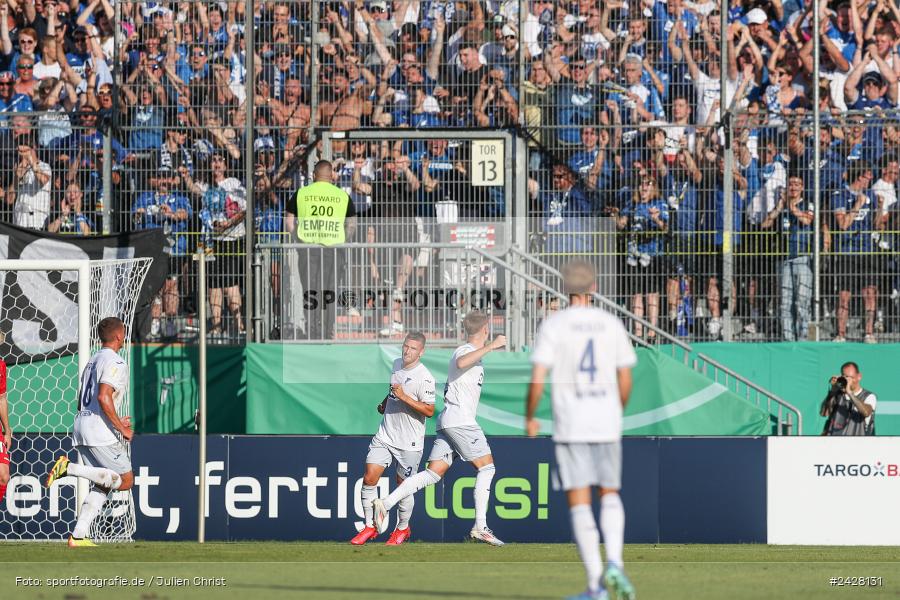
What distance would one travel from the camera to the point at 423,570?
34.2 ft

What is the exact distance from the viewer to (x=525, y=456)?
14.8 meters

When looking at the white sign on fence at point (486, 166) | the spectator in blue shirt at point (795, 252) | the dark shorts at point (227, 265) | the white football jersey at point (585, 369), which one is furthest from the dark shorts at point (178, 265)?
the white football jersey at point (585, 369)

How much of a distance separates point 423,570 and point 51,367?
7.76m

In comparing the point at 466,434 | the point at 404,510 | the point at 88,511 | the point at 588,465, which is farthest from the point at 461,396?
the point at 588,465

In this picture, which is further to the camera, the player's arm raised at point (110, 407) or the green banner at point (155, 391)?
the green banner at point (155, 391)

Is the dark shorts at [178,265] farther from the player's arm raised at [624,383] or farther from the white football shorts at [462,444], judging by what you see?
the player's arm raised at [624,383]

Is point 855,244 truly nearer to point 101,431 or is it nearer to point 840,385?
point 840,385

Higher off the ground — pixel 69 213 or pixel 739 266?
pixel 69 213

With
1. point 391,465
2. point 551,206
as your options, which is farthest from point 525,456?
point 551,206

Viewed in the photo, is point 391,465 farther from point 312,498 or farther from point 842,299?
point 842,299

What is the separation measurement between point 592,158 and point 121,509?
7.06 metres

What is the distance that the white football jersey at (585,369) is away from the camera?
8344mm

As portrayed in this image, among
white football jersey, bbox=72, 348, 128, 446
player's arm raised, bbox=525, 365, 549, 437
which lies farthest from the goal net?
player's arm raised, bbox=525, 365, 549, 437

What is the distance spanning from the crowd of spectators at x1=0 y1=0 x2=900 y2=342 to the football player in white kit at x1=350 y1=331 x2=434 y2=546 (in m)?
3.63
